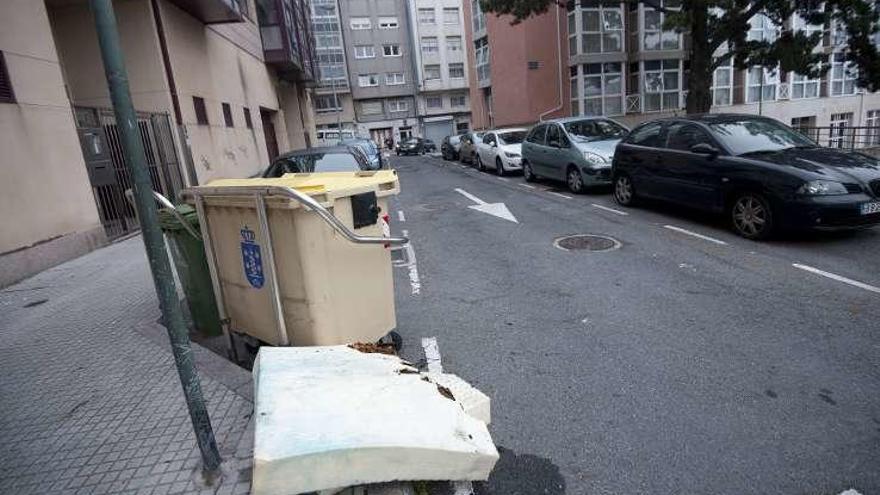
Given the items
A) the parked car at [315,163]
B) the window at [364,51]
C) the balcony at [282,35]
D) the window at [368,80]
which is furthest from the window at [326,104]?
the parked car at [315,163]

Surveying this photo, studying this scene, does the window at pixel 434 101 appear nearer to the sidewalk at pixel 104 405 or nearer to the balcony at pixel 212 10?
the balcony at pixel 212 10

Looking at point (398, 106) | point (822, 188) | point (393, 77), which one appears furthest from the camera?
point (398, 106)

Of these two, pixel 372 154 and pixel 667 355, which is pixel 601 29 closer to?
pixel 372 154

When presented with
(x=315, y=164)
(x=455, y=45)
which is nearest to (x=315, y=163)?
(x=315, y=164)

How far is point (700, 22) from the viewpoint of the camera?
15180mm

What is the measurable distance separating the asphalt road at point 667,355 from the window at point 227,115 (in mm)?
11925

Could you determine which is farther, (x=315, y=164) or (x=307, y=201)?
(x=315, y=164)

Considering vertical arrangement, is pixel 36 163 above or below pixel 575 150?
above

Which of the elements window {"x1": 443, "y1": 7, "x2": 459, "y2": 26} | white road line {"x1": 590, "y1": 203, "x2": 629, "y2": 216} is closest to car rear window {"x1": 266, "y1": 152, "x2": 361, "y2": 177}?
white road line {"x1": 590, "y1": 203, "x2": 629, "y2": 216}

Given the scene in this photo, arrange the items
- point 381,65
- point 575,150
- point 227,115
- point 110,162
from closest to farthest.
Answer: point 110,162 → point 575,150 → point 227,115 → point 381,65

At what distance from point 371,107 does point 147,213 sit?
60.5m

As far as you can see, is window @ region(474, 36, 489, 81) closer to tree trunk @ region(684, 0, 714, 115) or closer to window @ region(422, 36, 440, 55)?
tree trunk @ region(684, 0, 714, 115)

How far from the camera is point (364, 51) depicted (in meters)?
57.8

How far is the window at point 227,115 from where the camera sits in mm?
16281
